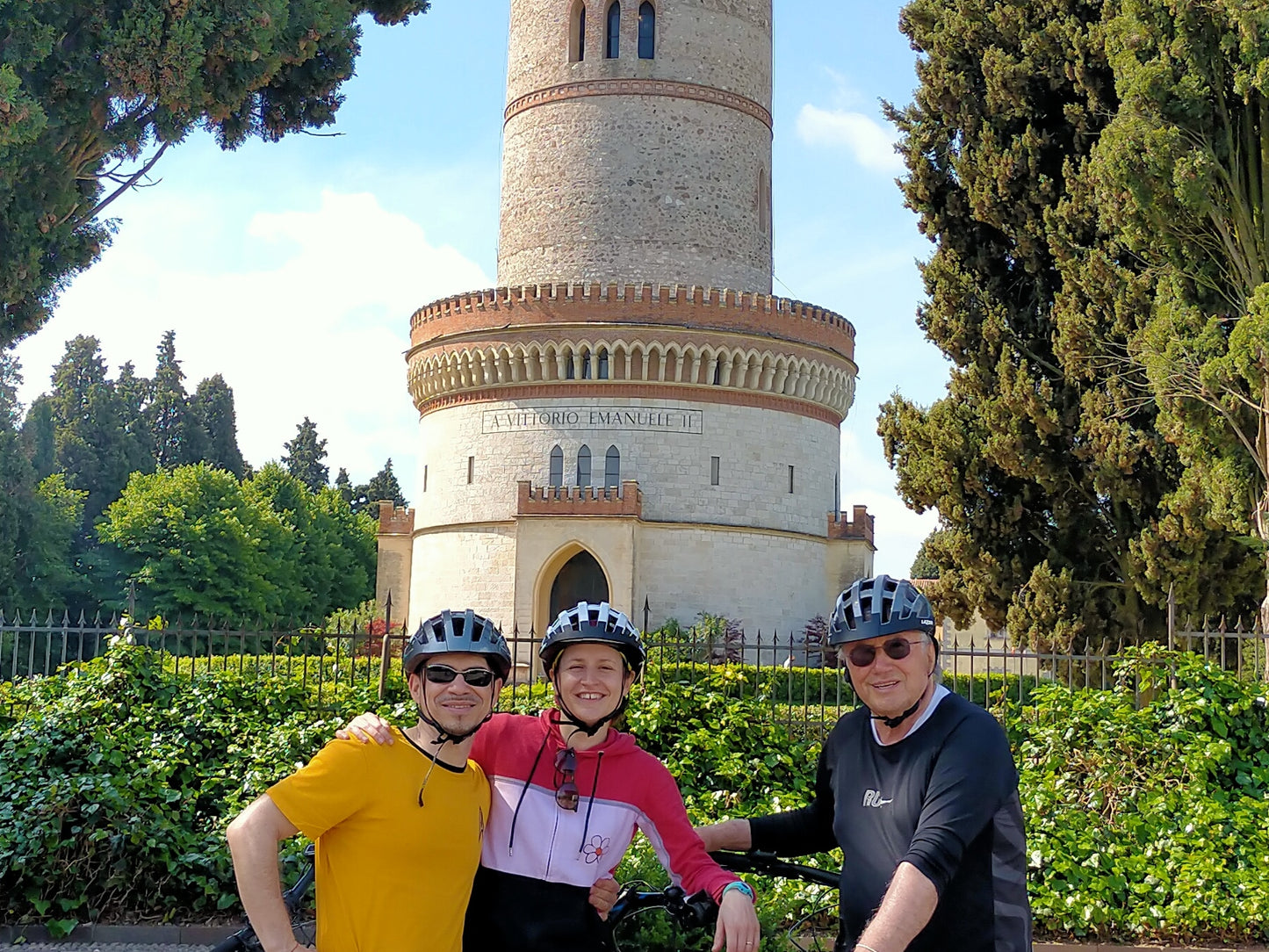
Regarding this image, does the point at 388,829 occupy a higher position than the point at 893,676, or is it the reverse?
the point at 893,676

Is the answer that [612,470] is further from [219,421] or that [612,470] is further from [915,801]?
[219,421]

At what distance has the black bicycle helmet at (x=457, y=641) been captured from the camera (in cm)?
329

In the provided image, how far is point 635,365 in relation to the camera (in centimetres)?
2572

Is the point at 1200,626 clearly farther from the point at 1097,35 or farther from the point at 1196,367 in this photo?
the point at 1097,35

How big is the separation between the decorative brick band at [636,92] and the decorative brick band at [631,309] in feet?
14.5

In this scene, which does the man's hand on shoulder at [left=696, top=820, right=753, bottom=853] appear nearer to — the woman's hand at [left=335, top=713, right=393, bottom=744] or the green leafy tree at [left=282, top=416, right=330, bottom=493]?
the woman's hand at [left=335, top=713, right=393, bottom=744]

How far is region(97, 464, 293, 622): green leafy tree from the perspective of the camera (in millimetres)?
36906

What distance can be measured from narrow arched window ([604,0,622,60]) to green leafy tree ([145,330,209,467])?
3280cm

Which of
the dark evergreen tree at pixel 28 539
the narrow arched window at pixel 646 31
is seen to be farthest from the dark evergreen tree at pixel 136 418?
the narrow arched window at pixel 646 31

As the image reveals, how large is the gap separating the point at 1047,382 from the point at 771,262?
51.0 ft

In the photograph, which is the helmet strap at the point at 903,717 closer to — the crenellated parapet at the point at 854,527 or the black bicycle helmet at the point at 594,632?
the black bicycle helmet at the point at 594,632

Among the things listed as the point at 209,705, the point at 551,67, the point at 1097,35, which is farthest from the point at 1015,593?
the point at 551,67

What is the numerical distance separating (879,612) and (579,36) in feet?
86.0

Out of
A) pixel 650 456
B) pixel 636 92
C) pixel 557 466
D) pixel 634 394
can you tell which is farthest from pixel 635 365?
pixel 636 92
